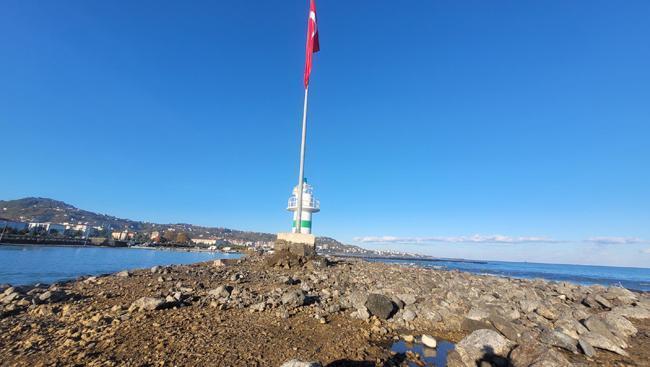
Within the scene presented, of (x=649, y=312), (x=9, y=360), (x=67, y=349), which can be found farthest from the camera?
(x=649, y=312)

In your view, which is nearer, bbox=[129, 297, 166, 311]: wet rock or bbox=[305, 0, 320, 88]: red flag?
bbox=[129, 297, 166, 311]: wet rock

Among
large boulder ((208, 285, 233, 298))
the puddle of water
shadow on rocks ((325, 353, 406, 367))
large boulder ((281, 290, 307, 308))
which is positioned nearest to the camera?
shadow on rocks ((325, 353, 406, 367))

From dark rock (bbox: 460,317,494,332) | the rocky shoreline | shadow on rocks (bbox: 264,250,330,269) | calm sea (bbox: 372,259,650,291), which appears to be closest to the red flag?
shadow on rocks (bbox: 264,250,330,269)

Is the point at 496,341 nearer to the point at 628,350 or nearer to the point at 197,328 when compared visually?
the point at 628,350

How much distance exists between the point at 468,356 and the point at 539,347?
126 cm

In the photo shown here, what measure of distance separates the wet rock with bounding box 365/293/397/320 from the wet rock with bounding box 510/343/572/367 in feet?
9.27

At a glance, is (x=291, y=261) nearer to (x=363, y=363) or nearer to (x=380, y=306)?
(x=380, y=306)

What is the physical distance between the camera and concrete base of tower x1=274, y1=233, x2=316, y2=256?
711 inches

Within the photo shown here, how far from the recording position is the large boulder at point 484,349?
551cm

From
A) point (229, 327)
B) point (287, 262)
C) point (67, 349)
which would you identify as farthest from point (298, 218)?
point (67, 349)

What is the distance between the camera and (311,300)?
8727 millimetres

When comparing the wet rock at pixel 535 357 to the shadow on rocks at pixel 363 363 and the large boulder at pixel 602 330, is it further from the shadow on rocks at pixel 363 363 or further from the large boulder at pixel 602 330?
the large boulder at pixel 602 330

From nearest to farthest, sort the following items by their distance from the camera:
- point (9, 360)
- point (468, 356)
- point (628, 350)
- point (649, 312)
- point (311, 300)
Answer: point (9, 360)
point (468, 356)
point (628, 350)
point (311, 300)
point (649, 312)

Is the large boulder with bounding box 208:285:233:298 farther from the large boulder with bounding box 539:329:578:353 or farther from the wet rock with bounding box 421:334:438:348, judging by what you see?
the large boulder with bounding box 539:329:578:353
